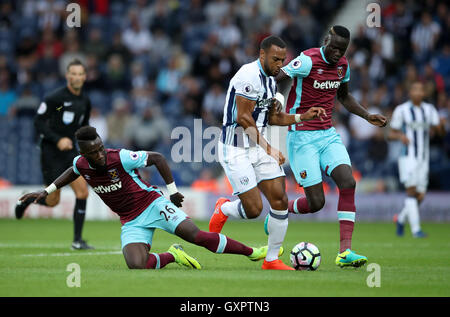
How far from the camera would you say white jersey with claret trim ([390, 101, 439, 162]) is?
14.1m

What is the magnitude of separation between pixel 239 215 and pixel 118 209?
145 centimetres

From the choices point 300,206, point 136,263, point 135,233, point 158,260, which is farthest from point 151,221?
point 300,206

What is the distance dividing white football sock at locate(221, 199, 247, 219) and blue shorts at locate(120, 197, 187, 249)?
0.85m

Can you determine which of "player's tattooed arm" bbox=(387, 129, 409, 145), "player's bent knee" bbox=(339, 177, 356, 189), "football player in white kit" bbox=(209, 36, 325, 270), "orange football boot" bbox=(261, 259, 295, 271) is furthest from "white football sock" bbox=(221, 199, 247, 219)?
"player's tattooed arm" bbox=(387, 129, 409, 145)

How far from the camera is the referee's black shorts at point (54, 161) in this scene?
1159cm

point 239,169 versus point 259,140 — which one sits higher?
point 259,140

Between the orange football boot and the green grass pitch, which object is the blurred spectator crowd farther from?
the orange football boot

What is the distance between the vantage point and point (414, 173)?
13.9 metres

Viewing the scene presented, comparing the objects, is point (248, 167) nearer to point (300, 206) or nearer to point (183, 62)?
point (300, 206)

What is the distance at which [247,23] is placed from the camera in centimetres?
2244

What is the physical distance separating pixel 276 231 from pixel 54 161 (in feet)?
14.7
